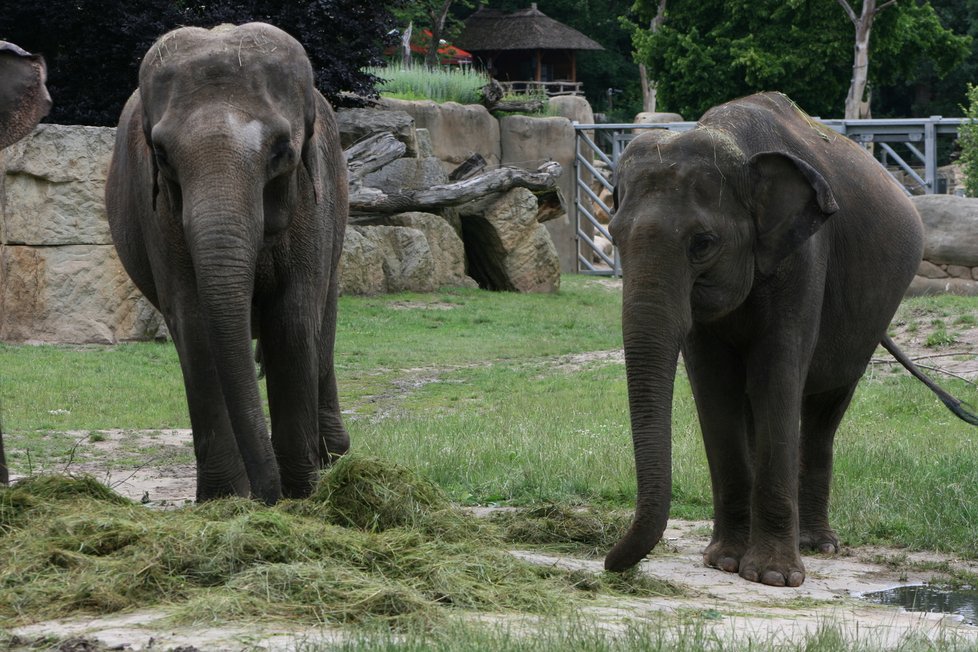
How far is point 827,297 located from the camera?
23.5ft

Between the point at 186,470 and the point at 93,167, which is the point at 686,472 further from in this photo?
the point at 93,167

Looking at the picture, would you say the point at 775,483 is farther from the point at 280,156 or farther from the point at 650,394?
the point at 280,156

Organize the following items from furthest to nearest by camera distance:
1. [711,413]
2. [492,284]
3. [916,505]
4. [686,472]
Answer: [492,284] < [686,472] < [916,505] < [711,413]

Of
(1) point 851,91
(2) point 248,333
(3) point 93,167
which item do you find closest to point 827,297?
(2) point 248,333

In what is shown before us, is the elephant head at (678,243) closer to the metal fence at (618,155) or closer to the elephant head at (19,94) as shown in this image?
the elephant head at (19,94)

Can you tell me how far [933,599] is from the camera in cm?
626

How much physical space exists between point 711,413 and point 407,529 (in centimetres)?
162

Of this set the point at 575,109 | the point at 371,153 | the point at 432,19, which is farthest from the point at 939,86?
the point at 371,153

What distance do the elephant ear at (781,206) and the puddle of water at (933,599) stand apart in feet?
4.90

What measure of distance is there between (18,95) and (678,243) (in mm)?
3293

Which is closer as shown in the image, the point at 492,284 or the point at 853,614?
the point at 853,614

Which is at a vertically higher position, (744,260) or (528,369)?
(744,260)

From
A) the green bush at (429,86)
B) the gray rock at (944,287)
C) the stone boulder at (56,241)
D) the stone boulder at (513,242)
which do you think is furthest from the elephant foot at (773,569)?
the green bush at (429,86)

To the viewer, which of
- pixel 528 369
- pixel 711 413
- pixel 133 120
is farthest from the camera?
pixel 528 369
